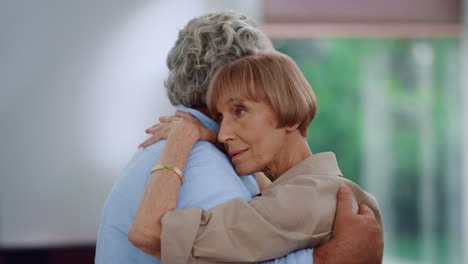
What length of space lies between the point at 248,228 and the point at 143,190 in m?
0.30

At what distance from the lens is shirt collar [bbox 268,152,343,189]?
4.46ft

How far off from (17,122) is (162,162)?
128 inches

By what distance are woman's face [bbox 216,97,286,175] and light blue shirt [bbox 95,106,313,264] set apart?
0.11 ft

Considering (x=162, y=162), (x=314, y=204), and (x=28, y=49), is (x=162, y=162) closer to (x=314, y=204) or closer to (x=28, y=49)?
(x=314, y=204)

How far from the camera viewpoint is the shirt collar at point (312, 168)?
4.46ft

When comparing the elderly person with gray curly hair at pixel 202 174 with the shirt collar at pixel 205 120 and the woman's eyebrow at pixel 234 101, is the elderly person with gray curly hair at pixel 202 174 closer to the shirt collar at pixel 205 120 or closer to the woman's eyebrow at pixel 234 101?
the shirt collar at pixel 205 120

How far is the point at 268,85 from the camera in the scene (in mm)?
1332

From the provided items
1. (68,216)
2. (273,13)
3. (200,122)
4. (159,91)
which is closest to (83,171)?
(68,216)

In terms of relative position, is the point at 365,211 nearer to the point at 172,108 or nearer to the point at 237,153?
the point at 237,153

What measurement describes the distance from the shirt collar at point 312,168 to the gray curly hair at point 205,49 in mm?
309

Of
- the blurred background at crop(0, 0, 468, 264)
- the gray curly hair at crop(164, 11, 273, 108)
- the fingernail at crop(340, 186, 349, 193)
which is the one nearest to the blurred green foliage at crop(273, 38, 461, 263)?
the blurred background at crop(0, 0, 468, 264)

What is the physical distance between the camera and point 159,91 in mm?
4320

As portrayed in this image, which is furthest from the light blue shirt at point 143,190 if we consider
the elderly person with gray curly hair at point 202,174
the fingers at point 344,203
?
the fingers at point 344,203

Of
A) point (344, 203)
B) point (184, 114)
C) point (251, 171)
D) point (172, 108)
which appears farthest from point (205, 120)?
point (172, 108)
